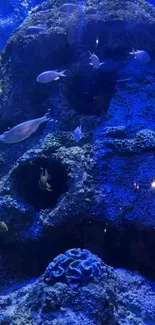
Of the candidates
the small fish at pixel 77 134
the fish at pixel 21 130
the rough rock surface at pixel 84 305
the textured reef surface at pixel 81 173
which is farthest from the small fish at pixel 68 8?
the rough rock surface at pixel 84 305

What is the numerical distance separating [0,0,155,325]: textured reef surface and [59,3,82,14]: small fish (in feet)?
0.57

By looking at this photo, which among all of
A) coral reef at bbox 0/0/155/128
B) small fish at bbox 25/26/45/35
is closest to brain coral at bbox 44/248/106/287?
coral reef at bbox 0/0/155/128

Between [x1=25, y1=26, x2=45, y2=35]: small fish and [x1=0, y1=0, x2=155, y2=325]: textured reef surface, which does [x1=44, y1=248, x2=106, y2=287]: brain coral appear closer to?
[x1=0, y1=0, x2=155, y2=325]: textured reef surface

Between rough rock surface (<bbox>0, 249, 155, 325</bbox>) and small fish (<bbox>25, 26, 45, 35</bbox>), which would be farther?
small fish (<bbox>25, 26, 45, 35</bbox>)

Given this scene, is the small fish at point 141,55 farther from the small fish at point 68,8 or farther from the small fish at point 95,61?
the small fish at point 68,8

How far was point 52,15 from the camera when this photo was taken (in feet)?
23.1

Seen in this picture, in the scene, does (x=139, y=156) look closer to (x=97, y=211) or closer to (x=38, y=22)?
(x=97, y=211)

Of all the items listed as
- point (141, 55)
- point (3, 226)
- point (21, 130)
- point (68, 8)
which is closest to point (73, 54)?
point (68, 8)

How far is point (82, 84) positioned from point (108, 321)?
4858 millimetres

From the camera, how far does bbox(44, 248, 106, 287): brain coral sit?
123 inches

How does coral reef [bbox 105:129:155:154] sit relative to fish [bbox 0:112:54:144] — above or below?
below

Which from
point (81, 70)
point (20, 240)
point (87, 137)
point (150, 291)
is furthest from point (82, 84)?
point (150, 291)

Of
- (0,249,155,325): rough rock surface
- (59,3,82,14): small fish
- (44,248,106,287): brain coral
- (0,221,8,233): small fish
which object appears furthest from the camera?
(59,3,82,14): small fish

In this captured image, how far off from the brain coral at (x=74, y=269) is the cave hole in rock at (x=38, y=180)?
1731mm
